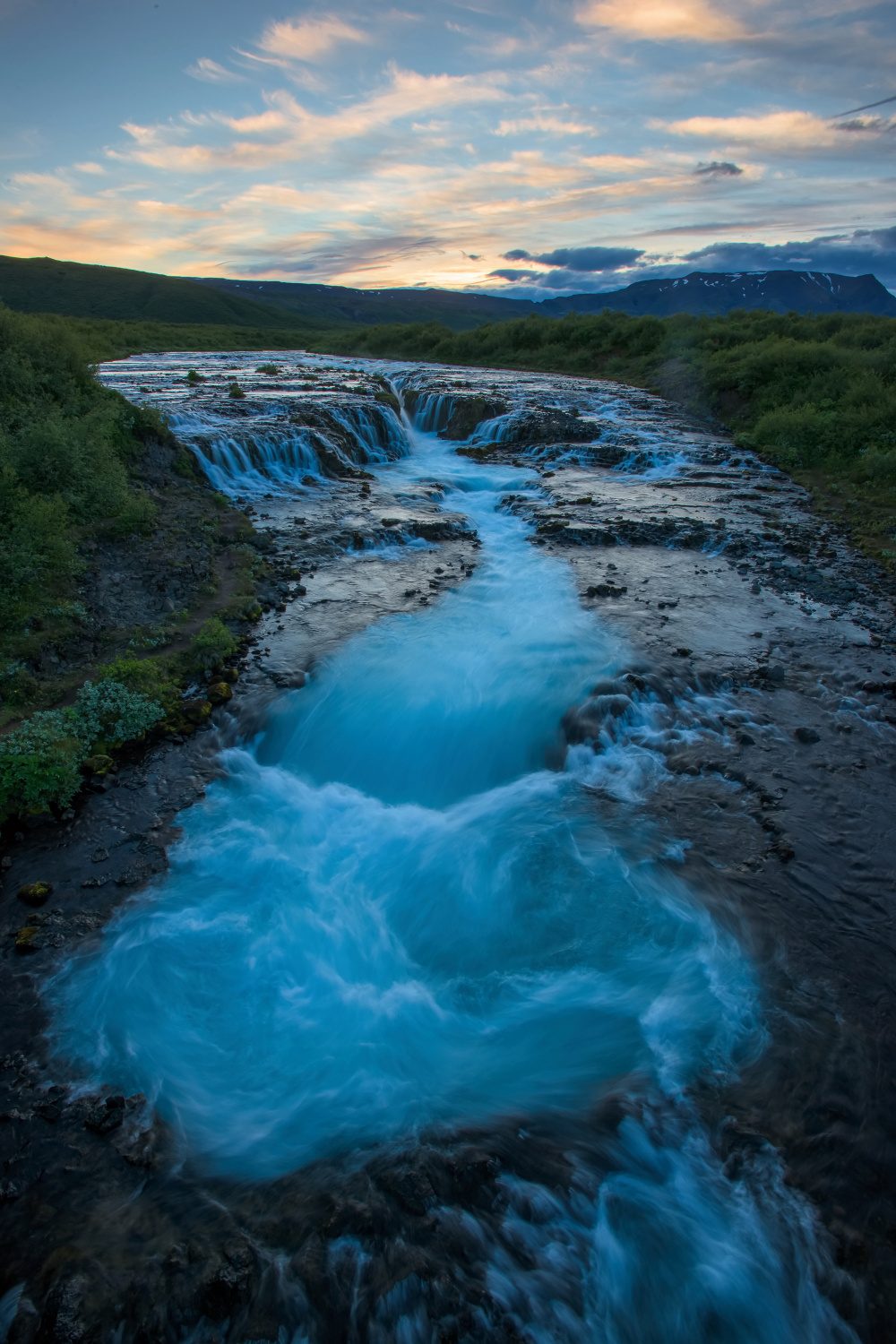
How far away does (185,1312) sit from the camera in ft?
12.6

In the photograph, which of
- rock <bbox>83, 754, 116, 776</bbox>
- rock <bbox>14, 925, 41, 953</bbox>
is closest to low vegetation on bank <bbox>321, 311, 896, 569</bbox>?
rock <bbox>83, 754, 116, 776</bbox>

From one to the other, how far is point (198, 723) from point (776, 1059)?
7627 millimetres

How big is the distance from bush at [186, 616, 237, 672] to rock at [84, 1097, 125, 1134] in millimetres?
6290

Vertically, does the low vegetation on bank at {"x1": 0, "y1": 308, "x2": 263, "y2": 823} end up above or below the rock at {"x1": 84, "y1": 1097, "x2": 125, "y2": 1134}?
above

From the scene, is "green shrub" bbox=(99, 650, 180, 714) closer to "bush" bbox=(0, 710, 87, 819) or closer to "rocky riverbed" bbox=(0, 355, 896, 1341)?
"rocky riverbed" bbox=(0, 355, 896, 1341)

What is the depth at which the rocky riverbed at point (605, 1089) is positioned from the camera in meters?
3.98

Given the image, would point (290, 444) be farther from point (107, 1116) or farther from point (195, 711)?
point (107, 1116)

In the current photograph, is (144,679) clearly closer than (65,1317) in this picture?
No

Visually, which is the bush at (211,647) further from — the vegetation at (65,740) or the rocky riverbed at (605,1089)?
the vegetation at (65,740)

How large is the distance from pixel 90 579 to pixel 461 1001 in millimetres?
9473

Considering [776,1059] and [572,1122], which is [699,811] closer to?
[776,1059]

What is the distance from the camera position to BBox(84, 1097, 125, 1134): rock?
15.6 ft

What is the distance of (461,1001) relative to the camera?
610cm

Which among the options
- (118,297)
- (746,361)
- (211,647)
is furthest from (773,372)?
(118,297)
